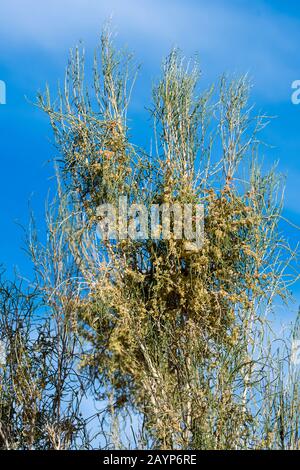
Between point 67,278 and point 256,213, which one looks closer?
point 67,278

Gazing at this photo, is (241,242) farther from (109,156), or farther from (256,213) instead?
(109,156)

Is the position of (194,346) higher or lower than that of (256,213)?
lower

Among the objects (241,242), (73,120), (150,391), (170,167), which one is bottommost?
(150,391)

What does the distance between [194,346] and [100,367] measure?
1.16 m

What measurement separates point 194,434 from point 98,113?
478cm

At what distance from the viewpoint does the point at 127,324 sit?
944 cm
